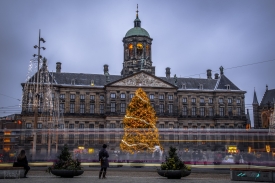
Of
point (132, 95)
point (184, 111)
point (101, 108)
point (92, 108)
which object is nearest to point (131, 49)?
point (132, 95)

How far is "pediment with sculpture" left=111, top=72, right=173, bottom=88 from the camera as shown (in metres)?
60.1

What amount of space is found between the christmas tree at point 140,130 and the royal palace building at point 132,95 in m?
16.0

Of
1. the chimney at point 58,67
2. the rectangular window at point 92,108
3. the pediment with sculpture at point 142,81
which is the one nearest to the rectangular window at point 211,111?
the pediment with sculpture at point 142,81

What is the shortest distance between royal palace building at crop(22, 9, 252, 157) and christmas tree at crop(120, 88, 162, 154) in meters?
16.0

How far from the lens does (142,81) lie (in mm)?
60781

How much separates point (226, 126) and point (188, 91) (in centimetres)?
973

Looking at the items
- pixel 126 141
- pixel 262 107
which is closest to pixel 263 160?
pixel 126 141

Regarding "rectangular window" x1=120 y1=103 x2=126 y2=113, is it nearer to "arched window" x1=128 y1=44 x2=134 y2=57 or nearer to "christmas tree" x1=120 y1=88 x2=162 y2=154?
"arched window" x1=128 y1=44 x2=134 y2=57

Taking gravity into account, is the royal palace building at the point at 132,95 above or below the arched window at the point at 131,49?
below

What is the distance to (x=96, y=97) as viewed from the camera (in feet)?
201

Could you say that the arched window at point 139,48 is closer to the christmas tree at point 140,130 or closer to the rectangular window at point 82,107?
the rectangular window at point 82,107

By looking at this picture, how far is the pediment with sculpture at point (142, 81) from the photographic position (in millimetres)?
60125

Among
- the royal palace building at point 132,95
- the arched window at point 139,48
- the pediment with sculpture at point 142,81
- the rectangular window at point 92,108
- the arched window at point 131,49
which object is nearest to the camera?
the royal palace building at point 132,95

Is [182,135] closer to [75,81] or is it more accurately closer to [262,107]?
[75,81]
